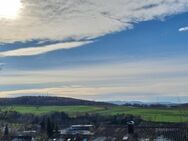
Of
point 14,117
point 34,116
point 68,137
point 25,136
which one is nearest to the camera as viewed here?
Result: point 68,137

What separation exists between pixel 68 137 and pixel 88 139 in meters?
4.63

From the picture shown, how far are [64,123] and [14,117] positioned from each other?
35.9 ft

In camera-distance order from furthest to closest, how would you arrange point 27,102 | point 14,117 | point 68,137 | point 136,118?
point 27,102 → point 14,117 → point 136,118 → point 68,137

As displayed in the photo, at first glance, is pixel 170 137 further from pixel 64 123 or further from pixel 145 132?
pixel 64 123

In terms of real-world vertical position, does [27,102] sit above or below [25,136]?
above

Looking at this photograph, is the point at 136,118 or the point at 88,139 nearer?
the point at 88,139

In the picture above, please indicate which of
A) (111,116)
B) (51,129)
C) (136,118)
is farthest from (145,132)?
(111,116)

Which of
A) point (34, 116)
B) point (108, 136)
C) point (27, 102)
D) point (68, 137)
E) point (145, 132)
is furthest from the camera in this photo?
point (27, 102)

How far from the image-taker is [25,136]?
240ft

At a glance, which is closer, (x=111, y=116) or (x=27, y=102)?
(x=111, y=116)

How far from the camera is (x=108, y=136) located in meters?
60.2

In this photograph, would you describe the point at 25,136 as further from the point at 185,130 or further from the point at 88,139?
the point at 185,130

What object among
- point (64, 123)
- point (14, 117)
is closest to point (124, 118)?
point (64, 123)

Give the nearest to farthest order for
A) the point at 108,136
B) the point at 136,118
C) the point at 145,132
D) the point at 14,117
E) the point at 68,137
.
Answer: the point at 145,132, the point at 108,136, the point at 68,137, the point at 136,118, the point at 14,117
